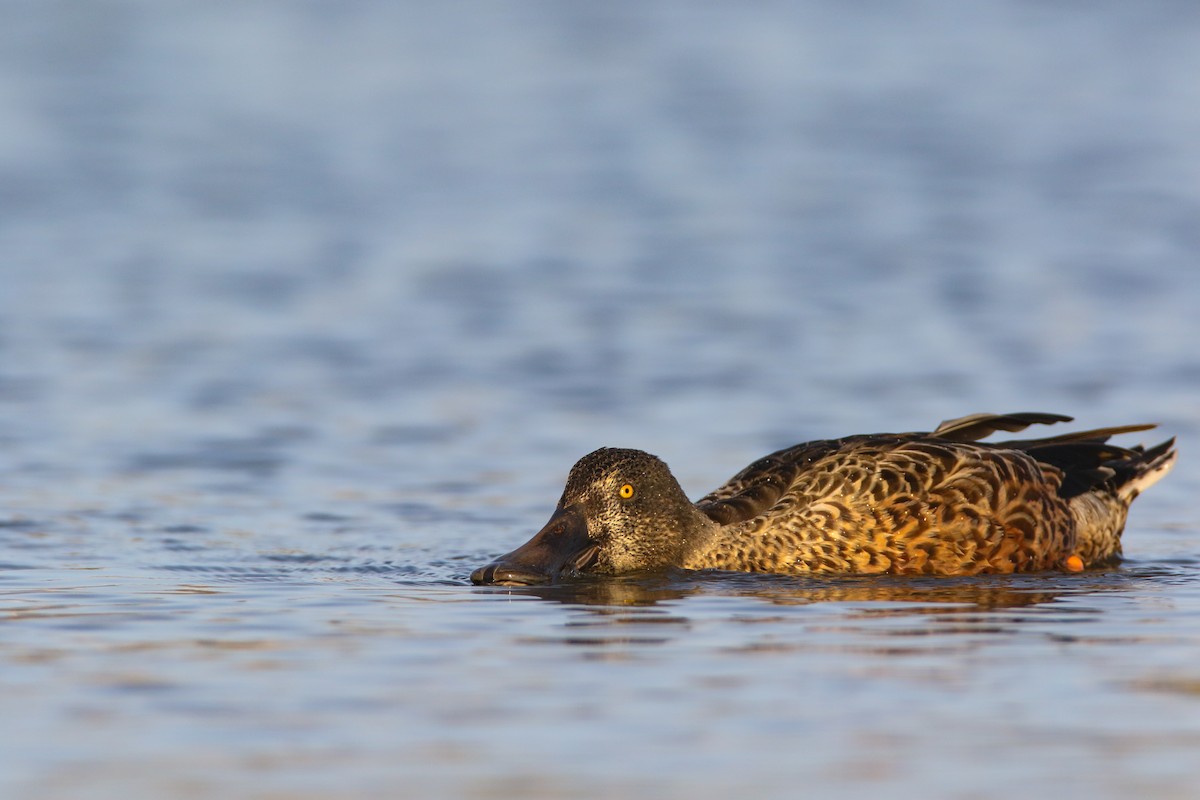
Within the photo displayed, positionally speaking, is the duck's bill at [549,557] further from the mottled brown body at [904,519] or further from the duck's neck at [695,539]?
the mottled brown body at [904,519]

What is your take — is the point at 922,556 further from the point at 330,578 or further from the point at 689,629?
the point at 330,578

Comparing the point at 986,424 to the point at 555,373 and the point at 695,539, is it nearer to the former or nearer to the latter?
the point at 695,539

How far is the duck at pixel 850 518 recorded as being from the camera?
9523 mm

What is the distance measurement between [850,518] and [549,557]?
1440 mm

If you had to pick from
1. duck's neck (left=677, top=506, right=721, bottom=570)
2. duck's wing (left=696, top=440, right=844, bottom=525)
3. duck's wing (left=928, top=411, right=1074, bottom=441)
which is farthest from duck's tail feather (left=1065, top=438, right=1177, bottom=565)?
duck's neck (left=677, top=506, right=721, bottom=570)

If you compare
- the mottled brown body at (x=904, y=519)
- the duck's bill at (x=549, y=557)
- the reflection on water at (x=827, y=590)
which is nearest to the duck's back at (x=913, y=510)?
the mottled brown body at (x=904, y=519)

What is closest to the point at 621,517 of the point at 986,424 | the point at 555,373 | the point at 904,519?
the point at 904,519

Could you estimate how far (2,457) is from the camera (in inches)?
476

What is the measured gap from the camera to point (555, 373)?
14344mm

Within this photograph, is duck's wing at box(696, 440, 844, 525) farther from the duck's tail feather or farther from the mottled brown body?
the duck's tail feather

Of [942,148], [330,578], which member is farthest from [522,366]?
[942,148]

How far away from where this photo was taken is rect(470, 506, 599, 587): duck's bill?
8930 millimetres

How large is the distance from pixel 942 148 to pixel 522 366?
995cm

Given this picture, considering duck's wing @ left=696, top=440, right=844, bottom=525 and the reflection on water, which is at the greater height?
duck's wing @ left=696, top=440, right=844, bottom=525
